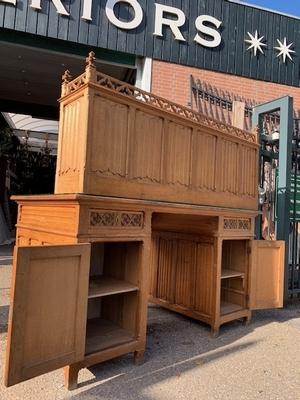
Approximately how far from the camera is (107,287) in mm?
3514

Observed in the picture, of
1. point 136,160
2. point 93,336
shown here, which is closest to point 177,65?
point 136,160

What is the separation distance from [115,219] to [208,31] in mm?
7125

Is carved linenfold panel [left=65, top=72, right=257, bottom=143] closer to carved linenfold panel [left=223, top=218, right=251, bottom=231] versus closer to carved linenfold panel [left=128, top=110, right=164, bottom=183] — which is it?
carved linenfold panel [left=128, top=110, right=164, bottom=183]

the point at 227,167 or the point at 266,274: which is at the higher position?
the point at 227,167

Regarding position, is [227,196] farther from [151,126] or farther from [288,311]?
[288,311]

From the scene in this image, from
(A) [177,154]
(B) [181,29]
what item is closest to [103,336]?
(A) [177,154]

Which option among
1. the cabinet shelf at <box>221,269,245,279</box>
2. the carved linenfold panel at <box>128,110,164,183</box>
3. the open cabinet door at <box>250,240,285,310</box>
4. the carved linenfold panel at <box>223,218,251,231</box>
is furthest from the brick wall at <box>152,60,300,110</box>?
the carved linenfold panel at <box>128,110,164,183</box>

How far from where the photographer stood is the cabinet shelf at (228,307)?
188 inches

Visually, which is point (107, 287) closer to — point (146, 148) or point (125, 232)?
point (125, 232)

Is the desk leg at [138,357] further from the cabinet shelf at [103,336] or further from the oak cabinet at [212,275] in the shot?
the oak cabinet at [212,275]

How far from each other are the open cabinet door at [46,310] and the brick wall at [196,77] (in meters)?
6.24

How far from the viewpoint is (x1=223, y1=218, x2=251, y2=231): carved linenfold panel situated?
15.2ft

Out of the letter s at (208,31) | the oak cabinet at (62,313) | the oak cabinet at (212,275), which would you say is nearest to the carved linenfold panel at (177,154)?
the oak cabinet at (62,313)

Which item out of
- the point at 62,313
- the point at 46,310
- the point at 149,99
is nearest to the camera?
the point at 46,310
